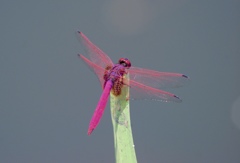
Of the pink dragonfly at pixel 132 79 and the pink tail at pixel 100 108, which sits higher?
the pink dragonfly at pixel 132 79

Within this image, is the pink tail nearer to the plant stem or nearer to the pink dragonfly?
the pink dragonfly

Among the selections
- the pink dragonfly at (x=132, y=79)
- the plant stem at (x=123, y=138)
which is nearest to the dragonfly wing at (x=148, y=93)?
the pink dragonfly at (x=132, y=79)

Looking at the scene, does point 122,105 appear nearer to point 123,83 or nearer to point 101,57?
point 123,83

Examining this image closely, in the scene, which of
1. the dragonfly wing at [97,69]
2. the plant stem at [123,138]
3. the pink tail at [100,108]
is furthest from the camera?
the dragonfly wing at [97,69]

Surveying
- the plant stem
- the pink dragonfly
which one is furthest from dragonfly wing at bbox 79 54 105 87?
the plant stem

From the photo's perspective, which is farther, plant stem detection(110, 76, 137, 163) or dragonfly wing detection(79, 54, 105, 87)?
dragonfly wing detection(79, 54, 105, 87)

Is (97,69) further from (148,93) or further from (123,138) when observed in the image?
(123,138)

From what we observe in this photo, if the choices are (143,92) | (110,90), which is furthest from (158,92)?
(110,90)

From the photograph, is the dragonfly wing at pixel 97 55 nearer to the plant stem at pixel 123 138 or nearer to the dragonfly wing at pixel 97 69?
the dragonfly wing at pixel 97 69

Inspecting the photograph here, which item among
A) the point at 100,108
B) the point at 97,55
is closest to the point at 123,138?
the point at 100,108
